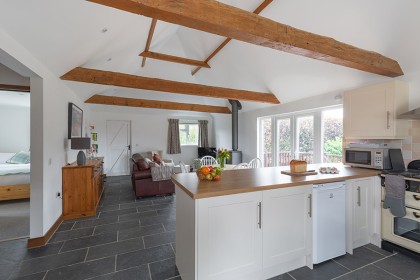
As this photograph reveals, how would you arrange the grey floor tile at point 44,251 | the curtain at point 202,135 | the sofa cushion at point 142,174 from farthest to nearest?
the curtain at point 202,135, the sofa cushion at point 142,174, the grey floor tile at point 44,251

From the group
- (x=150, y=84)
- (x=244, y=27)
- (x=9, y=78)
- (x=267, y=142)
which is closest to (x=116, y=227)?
(x=150, y=84)

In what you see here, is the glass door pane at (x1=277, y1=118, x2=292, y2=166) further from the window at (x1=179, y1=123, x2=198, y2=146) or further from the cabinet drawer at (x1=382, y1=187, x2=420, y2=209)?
the window at (x1=179, y1=123, x2=198, y2=146)

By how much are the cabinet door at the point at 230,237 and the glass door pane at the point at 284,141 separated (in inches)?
143

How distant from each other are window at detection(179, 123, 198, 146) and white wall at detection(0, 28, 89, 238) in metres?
5.20

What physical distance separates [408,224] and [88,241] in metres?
3.84

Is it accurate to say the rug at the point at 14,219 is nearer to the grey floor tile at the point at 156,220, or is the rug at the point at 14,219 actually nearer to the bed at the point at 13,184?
the bed at the point at 13,184

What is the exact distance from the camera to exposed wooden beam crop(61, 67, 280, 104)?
318cm

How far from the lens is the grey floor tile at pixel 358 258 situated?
2.09m

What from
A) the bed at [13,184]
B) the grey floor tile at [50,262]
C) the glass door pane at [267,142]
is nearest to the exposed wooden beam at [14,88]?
the bed at [13,184]

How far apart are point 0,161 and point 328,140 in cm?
792

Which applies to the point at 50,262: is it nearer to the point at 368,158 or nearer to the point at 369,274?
the point at 369,274

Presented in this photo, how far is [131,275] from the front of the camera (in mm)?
1911

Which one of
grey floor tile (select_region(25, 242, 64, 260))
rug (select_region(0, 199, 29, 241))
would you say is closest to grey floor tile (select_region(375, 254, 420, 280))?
grey floor tile (select_region(25, 242, 64, 260))

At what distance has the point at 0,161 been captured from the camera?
17.0 feet
